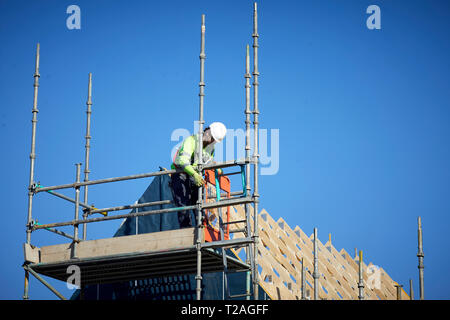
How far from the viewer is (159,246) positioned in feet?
44.9

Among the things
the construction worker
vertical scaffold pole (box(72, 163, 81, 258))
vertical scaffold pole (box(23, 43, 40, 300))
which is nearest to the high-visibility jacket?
the construction worker

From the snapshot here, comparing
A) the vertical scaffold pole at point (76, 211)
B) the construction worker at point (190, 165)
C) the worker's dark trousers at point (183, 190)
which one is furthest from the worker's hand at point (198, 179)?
the vertical scaffold pole at point (76, 211)

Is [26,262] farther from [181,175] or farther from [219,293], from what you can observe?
[219,293]

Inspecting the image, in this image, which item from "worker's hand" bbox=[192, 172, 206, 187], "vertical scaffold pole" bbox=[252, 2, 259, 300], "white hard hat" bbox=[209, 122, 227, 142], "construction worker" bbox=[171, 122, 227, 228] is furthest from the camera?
"white hard hat" bbox=[209, 122, 227, 142]

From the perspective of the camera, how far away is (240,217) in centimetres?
2042

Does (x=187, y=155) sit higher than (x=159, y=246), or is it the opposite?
(x=187, y=155)

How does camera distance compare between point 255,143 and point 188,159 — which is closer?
point 255,143

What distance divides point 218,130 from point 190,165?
926 millimetres

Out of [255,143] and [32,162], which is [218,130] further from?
[32,162]

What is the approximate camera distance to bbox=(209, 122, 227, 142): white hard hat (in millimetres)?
14062

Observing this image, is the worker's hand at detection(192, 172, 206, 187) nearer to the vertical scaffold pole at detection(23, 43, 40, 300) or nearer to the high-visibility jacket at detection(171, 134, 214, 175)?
the high-visibility jacket at detection(171, 134, 214, 175)

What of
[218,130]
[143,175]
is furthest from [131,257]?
[218,130]

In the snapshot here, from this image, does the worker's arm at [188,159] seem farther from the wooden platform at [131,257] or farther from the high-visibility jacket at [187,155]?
the wooden platform at [131,257]
